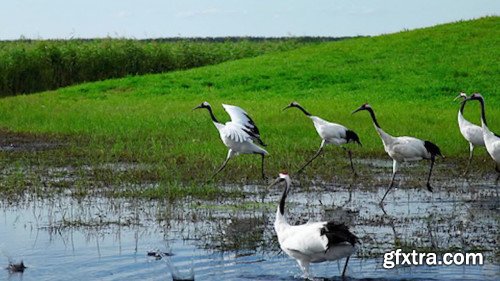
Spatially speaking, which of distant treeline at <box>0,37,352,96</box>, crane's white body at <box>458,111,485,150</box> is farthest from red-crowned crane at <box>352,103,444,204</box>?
distant treeline at <box>0,37,352,96</box>

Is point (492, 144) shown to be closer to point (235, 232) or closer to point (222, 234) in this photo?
point (235, 232)

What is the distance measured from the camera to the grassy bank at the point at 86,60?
36469 mm

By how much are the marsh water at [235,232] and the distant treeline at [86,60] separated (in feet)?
78.2

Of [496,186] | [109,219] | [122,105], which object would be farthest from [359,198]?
[122,105]

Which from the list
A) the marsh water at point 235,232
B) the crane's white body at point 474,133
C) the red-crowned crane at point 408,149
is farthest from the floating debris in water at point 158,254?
the crane's white body at point 474,133

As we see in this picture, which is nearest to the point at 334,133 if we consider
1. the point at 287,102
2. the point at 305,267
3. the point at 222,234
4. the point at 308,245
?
the point at 222,234

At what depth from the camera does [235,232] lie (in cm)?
1123

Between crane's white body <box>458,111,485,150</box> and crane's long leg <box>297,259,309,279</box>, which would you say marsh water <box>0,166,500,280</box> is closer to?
crane's long leg <box>297,259,309,279</box>

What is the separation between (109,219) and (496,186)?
231 inches

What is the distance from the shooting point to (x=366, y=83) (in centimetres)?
3061

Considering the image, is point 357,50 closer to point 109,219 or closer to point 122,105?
point 122,105

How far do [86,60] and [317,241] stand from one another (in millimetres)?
31411

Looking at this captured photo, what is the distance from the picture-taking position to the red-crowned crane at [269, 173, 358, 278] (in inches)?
341

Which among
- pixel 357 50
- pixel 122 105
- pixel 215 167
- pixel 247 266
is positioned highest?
pixel 357 50
